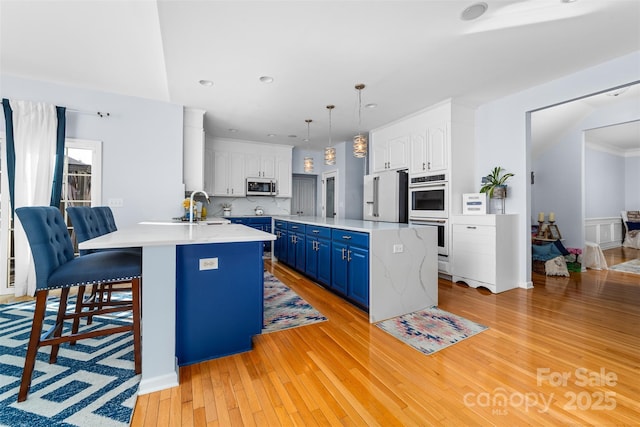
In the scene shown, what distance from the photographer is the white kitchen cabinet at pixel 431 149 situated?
4.01m

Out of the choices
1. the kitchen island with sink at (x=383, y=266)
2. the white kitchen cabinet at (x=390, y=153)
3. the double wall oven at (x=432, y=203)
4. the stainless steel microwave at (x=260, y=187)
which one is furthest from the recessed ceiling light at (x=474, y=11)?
the stainless steel microwave at (x=260, y=187)

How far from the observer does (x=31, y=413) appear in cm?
139

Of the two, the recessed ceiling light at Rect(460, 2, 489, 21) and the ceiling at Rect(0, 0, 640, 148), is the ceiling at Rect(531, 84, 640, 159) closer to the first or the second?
the ceiling at Rect(0, 0, 640, 148)

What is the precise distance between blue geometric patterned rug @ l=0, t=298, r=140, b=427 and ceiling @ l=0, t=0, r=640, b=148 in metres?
2.55

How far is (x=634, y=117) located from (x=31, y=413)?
24.0 feet

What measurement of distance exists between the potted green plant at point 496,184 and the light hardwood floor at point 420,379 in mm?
1650

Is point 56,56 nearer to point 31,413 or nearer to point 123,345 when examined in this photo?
point 123,345

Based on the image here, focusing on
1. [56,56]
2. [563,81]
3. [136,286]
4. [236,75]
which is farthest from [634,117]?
[56,56]

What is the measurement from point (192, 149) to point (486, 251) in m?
4.57

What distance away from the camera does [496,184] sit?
3.78m

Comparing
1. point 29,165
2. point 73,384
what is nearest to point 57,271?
point 73,384

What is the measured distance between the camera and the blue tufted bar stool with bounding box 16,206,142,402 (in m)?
1.51

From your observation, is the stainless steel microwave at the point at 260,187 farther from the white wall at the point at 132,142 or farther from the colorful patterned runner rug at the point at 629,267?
the colorful patterned runner rug at the point at 629,267

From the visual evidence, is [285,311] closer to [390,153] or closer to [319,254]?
[319,254]
